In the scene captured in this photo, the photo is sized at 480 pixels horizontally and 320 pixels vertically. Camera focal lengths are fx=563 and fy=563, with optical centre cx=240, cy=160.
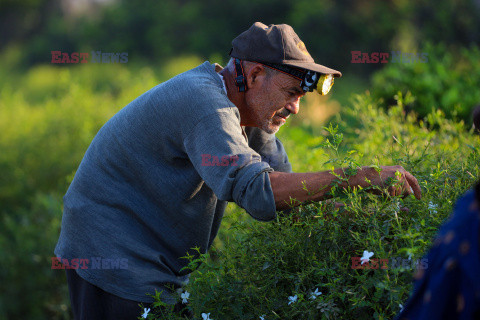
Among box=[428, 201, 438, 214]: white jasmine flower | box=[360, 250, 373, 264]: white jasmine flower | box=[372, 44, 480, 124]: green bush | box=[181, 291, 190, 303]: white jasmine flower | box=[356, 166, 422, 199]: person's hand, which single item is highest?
box=[356, 166, 422, 199]: person's hand

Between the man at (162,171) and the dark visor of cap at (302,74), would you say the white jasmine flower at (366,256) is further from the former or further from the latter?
the dark visor of cap at (302,74)

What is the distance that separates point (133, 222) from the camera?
112 inches

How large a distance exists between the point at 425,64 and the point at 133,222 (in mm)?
5939

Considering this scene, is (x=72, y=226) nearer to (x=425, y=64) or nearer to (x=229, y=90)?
(x=229, y=90)

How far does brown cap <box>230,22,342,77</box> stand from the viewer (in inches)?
103

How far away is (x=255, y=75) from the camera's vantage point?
2.73 metres

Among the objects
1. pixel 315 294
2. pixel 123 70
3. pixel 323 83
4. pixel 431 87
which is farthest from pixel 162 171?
pixel 123 70

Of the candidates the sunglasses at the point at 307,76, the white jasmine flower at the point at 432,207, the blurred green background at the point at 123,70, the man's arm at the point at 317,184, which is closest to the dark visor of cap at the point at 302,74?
the sunglasses at the point at 307,76

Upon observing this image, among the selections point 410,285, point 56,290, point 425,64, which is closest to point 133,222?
point 410,285

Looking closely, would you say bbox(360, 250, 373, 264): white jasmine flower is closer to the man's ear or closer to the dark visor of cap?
the dark visor of cap

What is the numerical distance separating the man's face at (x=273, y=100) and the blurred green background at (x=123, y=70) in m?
1.46

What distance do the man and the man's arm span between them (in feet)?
0.76
